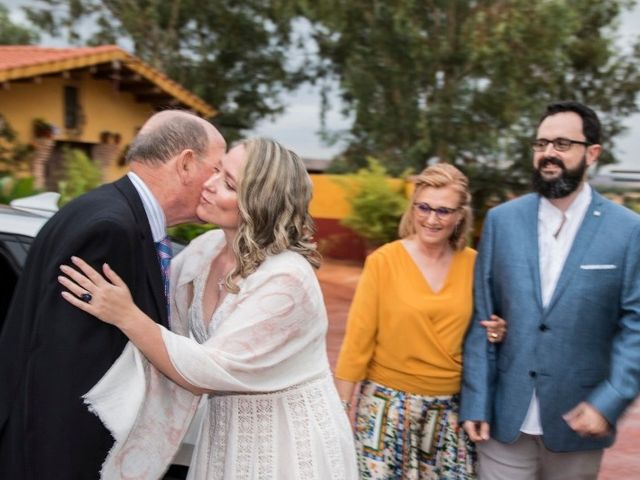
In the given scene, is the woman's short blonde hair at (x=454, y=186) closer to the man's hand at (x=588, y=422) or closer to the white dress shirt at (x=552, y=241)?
the white dress shirt at (x=552, y=241)

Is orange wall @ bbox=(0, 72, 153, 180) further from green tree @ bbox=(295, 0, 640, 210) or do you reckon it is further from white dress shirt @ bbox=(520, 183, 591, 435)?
white dress shirt @ bbox=(520, 183, 591, 435)

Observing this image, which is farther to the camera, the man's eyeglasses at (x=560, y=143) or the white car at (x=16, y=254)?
the man's eyeglasses at (x=560, y=143)

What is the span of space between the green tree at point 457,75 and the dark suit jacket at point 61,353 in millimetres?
16344

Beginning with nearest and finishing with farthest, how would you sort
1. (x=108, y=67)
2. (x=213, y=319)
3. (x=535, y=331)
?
1. (x=213, y=319)
2. (x=535, y=331)
3. (x=108, y=67)

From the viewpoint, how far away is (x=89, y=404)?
6.20ft

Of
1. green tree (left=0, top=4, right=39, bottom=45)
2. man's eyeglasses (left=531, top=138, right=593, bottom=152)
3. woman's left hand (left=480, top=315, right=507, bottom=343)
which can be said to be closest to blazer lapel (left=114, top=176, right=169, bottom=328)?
woman's left hand (left=480, top=315, right=507, bottom=343)

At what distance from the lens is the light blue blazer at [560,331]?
278cm

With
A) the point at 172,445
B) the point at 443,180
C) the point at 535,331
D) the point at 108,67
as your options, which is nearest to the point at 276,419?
the point at 172,445

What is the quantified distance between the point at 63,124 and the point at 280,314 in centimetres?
1434

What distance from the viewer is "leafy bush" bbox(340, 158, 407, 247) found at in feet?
45.8

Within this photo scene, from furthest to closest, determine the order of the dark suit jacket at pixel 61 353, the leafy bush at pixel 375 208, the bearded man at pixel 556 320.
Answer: the leafy bush at pixel 375 208, the bearded man at pixel 556 320, the dark suit jacket at pixel 61 353

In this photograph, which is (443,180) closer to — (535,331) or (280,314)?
(535,331)

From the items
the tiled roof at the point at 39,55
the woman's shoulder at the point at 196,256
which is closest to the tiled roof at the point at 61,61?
the tiled roof at the point at 39,55

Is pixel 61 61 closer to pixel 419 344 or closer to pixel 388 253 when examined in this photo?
pixel 388 253
